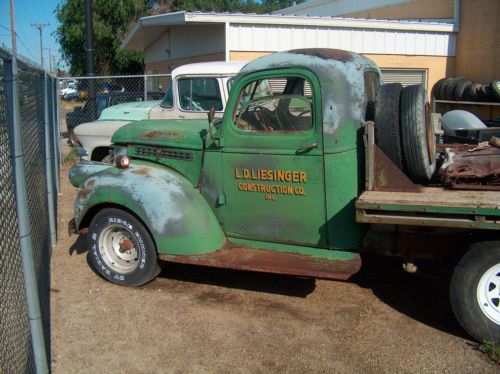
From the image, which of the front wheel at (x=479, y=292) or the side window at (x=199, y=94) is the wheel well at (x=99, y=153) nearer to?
the side window at (x=199, y=94)

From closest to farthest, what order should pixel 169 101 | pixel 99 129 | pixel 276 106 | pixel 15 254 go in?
pixel 15 254 < pixel 276 106 < pixel 169 101 < pixel 99 129

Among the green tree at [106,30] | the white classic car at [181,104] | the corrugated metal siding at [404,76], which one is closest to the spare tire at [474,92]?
the corrugated metal siding at [404,76]

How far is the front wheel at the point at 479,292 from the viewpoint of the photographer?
3881mm

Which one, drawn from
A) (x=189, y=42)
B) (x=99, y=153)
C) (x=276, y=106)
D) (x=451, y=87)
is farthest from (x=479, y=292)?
(x=189, y=42)

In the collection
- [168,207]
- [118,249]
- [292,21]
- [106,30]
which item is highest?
[106,30]

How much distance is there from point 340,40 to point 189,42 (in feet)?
14.0

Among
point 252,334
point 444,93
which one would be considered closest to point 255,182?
point 252,334

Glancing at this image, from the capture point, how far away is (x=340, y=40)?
13086mm

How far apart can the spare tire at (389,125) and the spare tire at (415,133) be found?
0.04 metres

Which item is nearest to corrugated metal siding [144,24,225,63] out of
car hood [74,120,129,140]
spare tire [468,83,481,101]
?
car hood [74,120,129,140]

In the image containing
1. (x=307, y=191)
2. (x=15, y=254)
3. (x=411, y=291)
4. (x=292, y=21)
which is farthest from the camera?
(x=292, y=21)

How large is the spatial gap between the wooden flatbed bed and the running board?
0.57 m

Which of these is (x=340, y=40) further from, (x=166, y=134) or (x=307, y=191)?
(x=307, y=191)

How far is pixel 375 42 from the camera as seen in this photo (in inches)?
531
